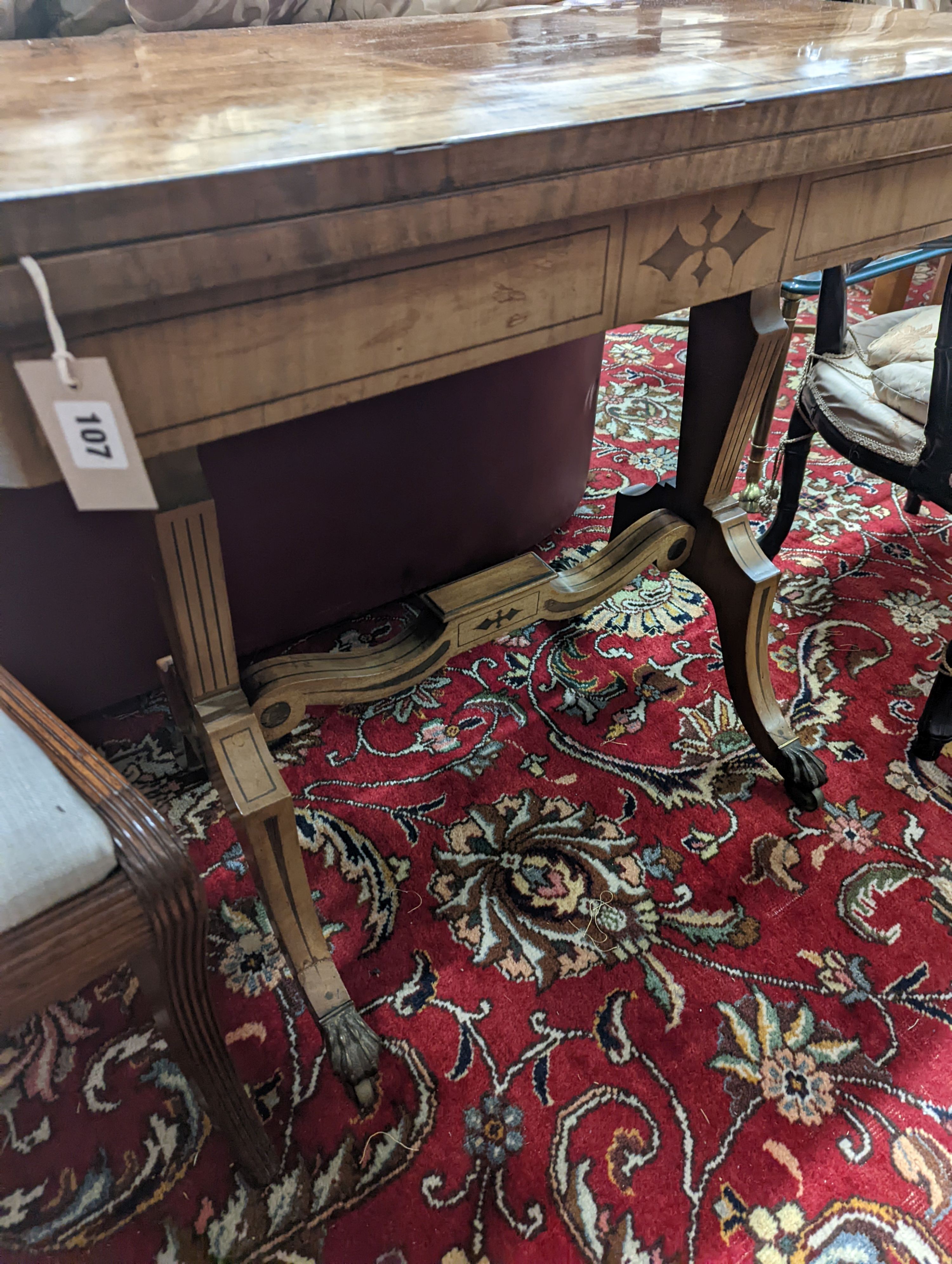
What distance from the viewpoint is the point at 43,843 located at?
51cm

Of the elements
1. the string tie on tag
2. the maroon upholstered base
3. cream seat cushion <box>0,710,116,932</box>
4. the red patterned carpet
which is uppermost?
the string tie on tag

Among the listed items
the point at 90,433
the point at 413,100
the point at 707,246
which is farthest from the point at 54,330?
the point at 707,246

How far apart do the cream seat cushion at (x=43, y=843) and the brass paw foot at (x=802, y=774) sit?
86 cm

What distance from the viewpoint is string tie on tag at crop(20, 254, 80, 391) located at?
395mm

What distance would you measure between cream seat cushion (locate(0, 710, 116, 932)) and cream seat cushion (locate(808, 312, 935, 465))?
3.38 feet

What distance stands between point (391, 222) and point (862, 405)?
88cm

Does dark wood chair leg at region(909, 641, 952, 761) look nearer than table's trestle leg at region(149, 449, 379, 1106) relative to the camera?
No

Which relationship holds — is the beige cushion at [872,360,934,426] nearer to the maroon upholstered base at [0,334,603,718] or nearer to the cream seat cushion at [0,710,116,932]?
the maroon upholstered base at [0,334,603,718]

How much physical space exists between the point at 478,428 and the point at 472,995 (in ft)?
2.80

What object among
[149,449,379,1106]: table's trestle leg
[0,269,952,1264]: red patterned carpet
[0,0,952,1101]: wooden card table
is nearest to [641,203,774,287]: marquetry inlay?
[0,0,952,1101]: wooden card table

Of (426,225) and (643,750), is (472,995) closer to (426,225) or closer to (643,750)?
(643,750)

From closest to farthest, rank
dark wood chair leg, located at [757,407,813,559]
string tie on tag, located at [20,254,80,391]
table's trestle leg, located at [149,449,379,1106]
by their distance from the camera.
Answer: string tie on tag, located at [20,254,80,391], table's trestle leg, located at [149,449,379,1106], dark wood chair leg, located at [757,407,813,559]

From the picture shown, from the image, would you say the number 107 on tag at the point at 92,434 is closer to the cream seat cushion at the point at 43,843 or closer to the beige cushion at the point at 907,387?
the cream seat cushion at the point at 43,843

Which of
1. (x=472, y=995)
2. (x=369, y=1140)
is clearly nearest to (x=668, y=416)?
(x=472, y=995)
